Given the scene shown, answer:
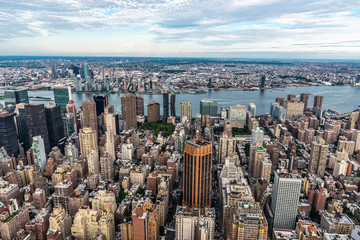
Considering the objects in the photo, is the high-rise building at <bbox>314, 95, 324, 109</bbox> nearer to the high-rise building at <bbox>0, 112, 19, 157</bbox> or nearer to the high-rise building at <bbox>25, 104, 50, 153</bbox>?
the high-rise building at <bbox>25, 104, 50, 153</bbox>

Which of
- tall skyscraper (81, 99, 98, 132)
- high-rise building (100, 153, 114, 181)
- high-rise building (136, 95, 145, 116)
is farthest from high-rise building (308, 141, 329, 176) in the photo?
high-rise building (136, 95, 145, 116)

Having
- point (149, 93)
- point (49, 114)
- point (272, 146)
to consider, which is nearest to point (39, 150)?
point (49, 114)

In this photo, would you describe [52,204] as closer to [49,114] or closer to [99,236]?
[99,236]

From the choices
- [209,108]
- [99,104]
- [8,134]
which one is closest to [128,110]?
[99,104]

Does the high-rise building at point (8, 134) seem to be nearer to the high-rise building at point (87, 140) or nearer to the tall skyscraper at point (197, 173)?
the high-rise building at point (87, 140)

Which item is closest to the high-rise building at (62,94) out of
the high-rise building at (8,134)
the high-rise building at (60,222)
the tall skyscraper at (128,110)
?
the tall skyscraper at (128,110)
